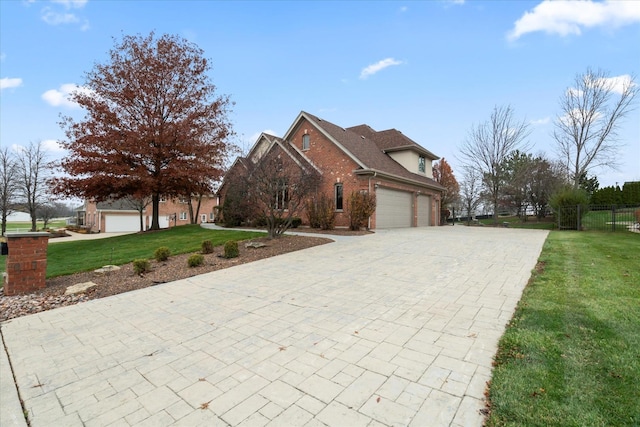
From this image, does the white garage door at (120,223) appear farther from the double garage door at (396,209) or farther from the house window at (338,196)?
the double garage door at (396,209)

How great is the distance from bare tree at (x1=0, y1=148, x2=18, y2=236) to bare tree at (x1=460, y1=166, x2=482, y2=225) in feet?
145

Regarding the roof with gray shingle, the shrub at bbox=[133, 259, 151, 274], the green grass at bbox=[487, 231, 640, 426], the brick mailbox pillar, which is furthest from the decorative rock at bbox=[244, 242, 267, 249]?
the roof with gray shingle

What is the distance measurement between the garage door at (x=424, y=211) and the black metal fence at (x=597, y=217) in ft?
26.7

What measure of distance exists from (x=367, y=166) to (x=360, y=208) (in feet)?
9.02

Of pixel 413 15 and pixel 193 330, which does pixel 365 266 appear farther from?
pixel 413 15

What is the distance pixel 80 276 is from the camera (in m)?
8.06

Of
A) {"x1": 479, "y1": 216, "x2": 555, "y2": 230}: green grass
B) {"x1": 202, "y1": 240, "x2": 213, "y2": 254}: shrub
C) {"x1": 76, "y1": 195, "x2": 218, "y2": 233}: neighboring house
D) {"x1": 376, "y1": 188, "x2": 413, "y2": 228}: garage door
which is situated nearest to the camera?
{"x1": 202, "y1": 240, "x2": 213, "y2": 254}: shrub

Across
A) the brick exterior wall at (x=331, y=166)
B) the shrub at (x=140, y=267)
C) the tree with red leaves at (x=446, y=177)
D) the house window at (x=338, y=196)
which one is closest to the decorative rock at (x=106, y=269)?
the shrub at (x=140, y=267)

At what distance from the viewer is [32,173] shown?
99.4ft

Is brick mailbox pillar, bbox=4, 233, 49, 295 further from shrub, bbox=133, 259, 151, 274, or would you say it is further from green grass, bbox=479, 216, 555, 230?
green grass, bbox=479, 216, 555, 230

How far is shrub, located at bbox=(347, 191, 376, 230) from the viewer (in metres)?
15.7

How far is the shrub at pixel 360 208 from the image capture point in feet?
51.4

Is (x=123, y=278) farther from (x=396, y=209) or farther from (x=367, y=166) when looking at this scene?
(x=396, y=209)

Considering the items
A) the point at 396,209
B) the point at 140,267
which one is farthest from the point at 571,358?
the point at 396,209
